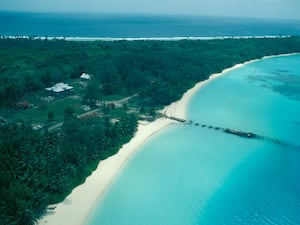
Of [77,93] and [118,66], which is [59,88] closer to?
[77,93]

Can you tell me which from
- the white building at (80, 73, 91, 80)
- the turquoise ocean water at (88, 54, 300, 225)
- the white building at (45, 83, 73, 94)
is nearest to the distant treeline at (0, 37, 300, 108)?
the white building at (80, 73, 91, 80)

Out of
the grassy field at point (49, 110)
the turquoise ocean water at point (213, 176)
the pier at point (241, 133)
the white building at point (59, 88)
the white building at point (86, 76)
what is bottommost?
the turquoise ocean water at point (213, 176)

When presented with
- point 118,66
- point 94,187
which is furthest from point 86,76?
point 94,187

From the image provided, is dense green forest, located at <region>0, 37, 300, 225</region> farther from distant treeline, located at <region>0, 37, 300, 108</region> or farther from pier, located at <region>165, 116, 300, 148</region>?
pier, located at <region>165, 116, 300, 148</region>

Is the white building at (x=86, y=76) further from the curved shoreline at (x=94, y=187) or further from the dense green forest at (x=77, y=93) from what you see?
the curved shoreline at (x=94, y=187)

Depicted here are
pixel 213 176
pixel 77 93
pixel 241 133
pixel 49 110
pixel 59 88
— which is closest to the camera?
pixel 213 176

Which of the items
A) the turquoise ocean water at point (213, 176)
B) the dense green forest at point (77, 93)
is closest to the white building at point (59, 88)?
the dense green forest at point (77, 93)
